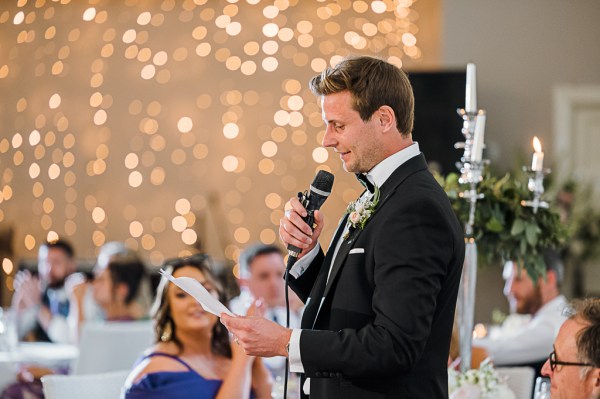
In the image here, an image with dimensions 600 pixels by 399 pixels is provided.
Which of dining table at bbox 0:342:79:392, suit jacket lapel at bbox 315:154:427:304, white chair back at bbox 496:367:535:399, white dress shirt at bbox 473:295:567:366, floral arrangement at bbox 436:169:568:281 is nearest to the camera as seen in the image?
suit jacket lapel at bbox 315:154:427:304

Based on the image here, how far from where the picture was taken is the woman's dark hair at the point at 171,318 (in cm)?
349

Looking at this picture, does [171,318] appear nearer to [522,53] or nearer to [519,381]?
[519,381]

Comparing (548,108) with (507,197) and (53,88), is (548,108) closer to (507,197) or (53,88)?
(53,88)

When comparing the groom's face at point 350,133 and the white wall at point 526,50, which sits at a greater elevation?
the white wall at point 526,50

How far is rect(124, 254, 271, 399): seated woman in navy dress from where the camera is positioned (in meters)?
3.25

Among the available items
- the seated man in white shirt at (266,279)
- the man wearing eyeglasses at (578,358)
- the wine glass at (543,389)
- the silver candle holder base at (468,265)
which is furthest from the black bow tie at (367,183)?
the seated man in white shirt at (266,279)

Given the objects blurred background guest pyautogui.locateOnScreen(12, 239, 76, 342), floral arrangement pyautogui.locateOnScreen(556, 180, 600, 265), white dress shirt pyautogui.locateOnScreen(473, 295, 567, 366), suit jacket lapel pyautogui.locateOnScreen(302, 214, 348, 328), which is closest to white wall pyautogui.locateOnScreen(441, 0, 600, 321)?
floral arrangement pyautogui.locateOnScreen(556, 180, 600, 265)

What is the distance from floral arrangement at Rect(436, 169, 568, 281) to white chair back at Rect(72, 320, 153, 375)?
7.57 feet

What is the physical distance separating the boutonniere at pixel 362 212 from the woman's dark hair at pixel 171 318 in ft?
4.79

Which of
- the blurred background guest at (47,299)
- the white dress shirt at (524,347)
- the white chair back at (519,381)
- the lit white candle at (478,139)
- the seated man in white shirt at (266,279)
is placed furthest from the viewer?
→ the blurred background guest at (47,299)

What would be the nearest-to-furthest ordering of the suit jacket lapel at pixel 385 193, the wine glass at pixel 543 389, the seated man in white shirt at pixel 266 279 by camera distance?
the suit jacket lapel at pixel 385 193 < the wine glass at pixel 543 389 < the seated man in white shirt at pixel 266 279

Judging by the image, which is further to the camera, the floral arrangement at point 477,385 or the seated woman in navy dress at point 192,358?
the seated woman in navy dress at point 192,358

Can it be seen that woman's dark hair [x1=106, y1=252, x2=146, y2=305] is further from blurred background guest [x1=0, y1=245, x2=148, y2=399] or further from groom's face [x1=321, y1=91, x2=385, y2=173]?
groom's face [x1=321, y1=91, x2=385, y2=173]

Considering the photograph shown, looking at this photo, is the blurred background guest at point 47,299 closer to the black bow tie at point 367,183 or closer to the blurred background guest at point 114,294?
the blurred background guest at point 114,294
